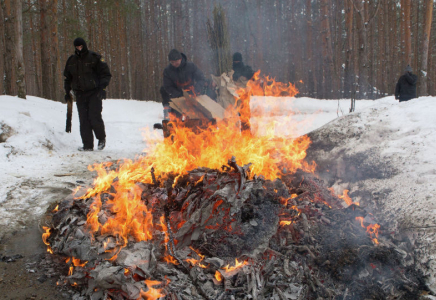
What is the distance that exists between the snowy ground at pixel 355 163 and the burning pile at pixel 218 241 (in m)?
0.30

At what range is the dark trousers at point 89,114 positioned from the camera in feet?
21.1

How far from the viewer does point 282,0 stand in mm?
15242

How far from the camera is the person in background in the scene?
7.35 meters

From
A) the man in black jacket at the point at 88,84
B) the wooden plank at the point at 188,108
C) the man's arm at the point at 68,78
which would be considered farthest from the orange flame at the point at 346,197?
the man's arm at the point at 68,78

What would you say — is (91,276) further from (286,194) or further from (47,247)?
(286,194)

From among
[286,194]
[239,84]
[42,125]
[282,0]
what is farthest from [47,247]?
[282,0]

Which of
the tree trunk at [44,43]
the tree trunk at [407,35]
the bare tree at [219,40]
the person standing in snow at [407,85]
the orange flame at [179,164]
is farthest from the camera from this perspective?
the tree trunk at [407,35]

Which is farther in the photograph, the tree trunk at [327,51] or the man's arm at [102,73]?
the tree trunk at [327,51]

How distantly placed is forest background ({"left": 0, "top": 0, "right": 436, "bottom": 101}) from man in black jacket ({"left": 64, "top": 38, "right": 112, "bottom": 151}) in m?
6.37

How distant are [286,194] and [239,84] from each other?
13.7 feet

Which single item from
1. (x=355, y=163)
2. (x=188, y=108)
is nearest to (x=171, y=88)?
(x=188, y=108)

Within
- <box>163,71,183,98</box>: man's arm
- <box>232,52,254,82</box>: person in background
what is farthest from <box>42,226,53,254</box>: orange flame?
<box>232,52,254,82</box>: person in background

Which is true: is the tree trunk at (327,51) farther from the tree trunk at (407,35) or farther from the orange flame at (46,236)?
the orange flame at (46,236)

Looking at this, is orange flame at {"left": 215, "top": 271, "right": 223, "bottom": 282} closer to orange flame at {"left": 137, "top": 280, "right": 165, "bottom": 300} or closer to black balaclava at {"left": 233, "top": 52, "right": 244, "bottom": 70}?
orange flame at {"left": 137, "top": 280, "right": 165, "bottom": 300}
